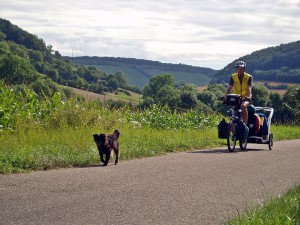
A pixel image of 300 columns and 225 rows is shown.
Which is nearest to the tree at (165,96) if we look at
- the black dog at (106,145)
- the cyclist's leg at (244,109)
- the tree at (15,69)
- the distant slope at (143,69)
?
the tree at (15,69)

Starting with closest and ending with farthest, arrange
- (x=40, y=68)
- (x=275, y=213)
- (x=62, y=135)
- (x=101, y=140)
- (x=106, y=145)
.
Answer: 1. (x=275, y=213)
2. (x=106, y=145)
3. (x=101, y=140)
4. (x=62, y=135)
5. (x=40, y=68)

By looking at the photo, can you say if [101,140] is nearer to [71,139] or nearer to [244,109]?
[71,139]

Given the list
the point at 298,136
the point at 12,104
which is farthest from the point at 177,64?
the point at 12,104

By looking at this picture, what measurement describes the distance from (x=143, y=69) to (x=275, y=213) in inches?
6471

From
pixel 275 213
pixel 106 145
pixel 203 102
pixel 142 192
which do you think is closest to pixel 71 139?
pixel 106 145

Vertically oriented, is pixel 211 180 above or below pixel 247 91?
below

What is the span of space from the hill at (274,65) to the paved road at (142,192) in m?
104

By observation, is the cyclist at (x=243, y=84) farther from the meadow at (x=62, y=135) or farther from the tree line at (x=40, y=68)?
the tree line at (x=40, y=68)

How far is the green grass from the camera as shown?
5.99 m

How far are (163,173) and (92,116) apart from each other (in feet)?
19.6

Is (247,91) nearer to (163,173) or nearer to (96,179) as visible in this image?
(163,173)

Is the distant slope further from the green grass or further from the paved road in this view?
the green grass

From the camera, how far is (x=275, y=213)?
6.38 metres

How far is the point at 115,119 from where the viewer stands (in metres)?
17.0
